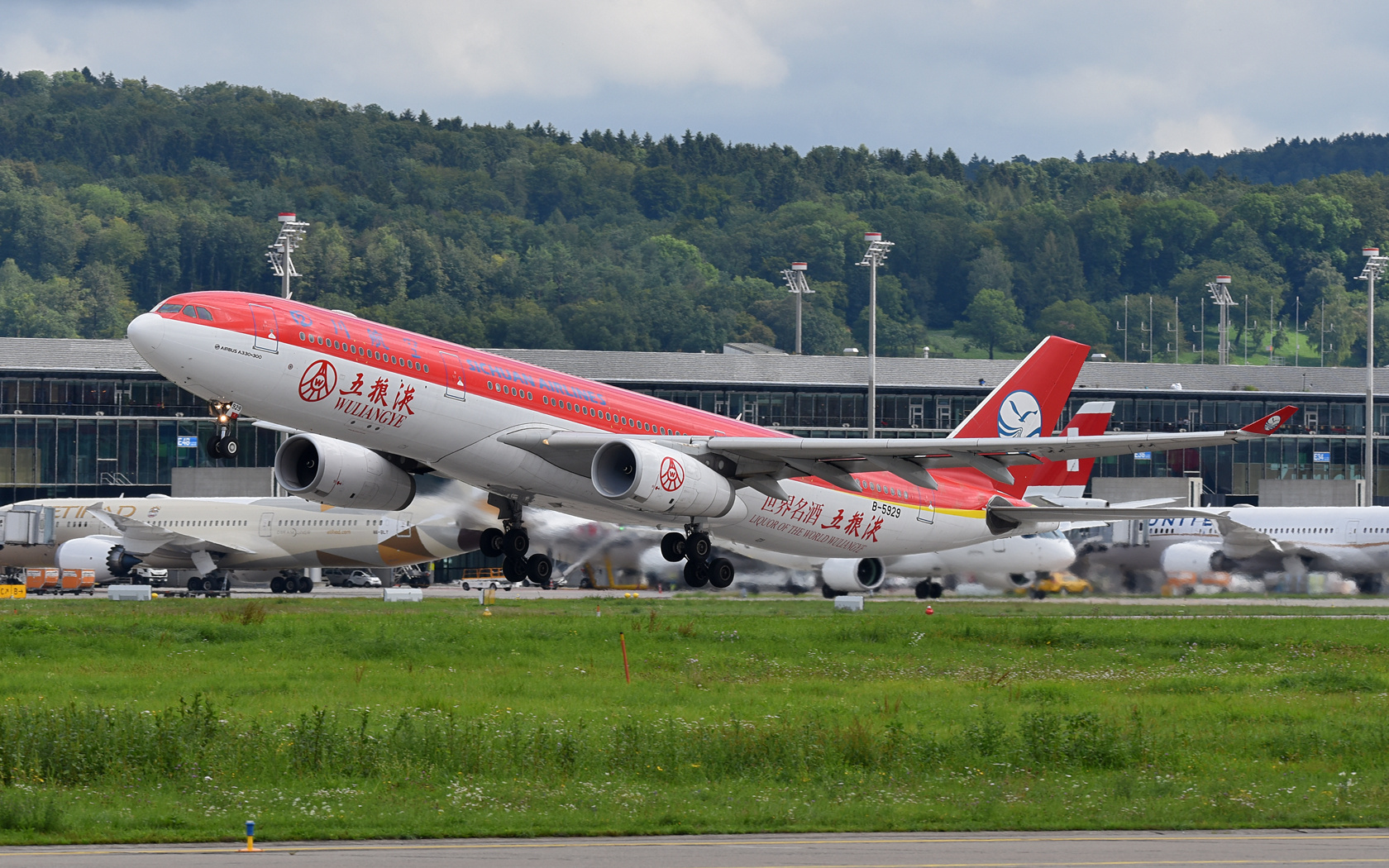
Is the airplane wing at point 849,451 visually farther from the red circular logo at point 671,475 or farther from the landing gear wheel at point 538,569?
the landing gear wheel at point 538,569

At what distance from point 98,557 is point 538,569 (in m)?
39.6

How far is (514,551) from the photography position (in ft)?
144

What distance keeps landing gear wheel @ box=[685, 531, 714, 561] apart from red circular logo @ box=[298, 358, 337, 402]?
34.5 ft

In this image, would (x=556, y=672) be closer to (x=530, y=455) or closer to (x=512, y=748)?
(x=530, y=455)

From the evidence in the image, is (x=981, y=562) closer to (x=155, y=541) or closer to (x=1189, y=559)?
(x=1189, y=559)

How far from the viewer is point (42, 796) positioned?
Answer: 2191cm

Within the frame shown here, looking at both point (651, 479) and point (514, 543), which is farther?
point (514, 543)

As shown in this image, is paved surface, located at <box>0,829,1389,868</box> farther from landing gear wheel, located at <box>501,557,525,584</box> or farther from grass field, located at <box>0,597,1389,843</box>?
landing gear wheel, located at <box>501,557,525,584</box>

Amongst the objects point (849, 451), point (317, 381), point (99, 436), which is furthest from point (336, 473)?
point (99, 436)

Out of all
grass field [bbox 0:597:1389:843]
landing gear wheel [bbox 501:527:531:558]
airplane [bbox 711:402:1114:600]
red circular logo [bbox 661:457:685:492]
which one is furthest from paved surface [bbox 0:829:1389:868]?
airplane [bbox 711:402:1114:600]

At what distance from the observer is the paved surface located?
18.1 meters

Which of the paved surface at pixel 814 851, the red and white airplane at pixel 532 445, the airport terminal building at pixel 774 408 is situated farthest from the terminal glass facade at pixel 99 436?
the paved surface at pixel 814 851

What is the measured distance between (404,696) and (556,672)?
4.66 meters

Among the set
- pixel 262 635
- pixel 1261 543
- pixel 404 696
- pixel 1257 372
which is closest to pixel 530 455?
pixel 404 696
